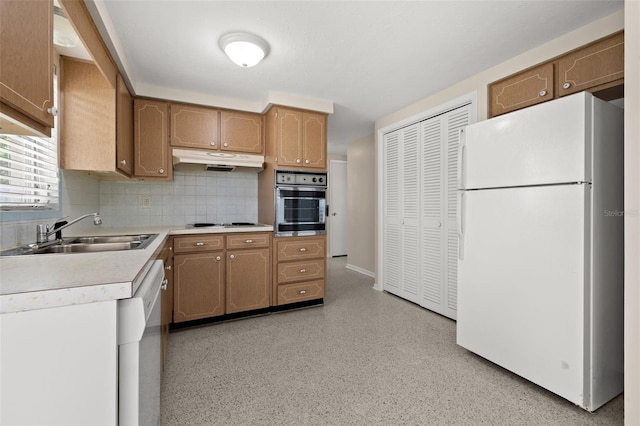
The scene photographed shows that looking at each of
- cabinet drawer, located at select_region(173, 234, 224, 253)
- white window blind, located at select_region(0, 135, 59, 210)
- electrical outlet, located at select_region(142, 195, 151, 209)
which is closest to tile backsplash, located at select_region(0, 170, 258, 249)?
electrical outlet, located at select_region(142, 195, 151, 209)

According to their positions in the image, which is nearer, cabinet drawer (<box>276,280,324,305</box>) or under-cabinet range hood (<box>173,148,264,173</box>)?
under-cabinet range hood (<box>173,148,264,173</box>)

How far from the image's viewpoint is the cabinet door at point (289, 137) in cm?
308

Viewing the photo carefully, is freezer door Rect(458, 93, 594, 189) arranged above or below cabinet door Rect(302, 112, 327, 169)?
below

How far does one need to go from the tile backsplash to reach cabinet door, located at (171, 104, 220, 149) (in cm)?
44

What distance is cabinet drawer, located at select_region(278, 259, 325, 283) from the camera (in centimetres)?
309

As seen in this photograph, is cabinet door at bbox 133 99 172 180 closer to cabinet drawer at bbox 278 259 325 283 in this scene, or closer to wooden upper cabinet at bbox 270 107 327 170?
wooden upper cabinet at bbox 270 107 327 170

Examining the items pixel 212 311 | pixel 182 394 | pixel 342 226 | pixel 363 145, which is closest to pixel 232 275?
pixel 212 311

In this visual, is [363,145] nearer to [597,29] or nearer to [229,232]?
[229,232]

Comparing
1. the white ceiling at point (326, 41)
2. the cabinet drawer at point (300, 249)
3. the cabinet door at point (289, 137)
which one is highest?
the white ceiling at point (326, 41)

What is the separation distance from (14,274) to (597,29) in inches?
124

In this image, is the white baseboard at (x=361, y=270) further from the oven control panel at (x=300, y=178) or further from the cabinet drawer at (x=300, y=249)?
the oven control panel at (x=300, y=178)

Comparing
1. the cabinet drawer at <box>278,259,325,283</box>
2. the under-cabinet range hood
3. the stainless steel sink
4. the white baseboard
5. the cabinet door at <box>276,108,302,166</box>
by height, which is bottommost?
the white baseboard

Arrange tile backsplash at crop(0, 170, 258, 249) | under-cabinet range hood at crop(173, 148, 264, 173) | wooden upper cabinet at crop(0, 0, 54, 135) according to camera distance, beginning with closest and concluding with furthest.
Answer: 1. wooden upper cabinet at crop(0, 0, 54, 135)
2. tile backsplash at crop(0, 170, 258, 249)
3. under-cabinet range hood at crop(173, 148, 264, 173)

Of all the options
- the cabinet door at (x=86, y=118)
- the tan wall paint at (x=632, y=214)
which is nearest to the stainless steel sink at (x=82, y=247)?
the cabinet door at (x=86, y=118)
